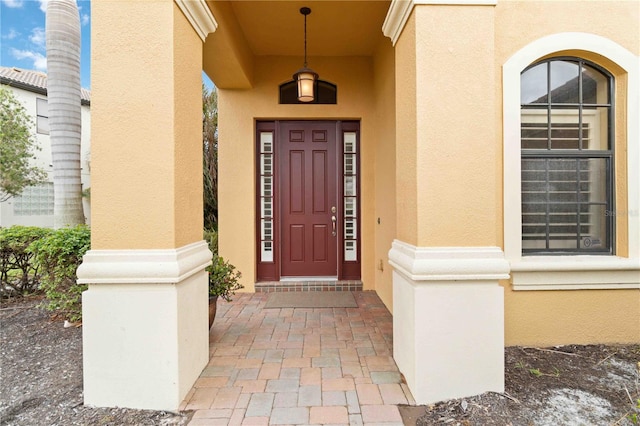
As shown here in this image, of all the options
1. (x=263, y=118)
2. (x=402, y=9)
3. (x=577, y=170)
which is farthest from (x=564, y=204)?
(x=263, y=118)

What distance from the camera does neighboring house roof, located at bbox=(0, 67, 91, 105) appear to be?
10312 millimetres

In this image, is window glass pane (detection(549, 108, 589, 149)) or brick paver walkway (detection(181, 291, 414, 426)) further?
window glass pane (detection(549, 108, 589, 149))

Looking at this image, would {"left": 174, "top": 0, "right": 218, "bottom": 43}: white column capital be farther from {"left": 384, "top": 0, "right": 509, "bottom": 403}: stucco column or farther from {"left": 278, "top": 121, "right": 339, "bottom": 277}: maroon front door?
{"left": 278, "top": 121, "right": 339, "bottom": 277}: maroon front door

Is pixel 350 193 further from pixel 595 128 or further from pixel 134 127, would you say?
pixel 134 127

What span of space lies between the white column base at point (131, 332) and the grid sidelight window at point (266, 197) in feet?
9.09

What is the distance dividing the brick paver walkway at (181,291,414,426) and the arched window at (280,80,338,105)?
3.05 meters

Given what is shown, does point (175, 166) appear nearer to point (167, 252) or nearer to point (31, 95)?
point (167, 252)

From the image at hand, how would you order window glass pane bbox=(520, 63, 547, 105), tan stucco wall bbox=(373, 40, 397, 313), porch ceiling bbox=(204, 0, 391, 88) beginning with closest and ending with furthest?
window glass pane bbox=(520, 63, 547, 105) < porch ceiling bbox=(204, 0, 391, 88) < tan stucco wall bbox=(373, 40, 397, 313)

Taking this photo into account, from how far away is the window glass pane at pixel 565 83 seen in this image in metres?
2.71

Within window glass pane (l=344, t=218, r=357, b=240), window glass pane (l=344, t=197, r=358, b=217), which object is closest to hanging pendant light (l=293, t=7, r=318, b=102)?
window glass pane (l=344, t=197, r=358, b=217)

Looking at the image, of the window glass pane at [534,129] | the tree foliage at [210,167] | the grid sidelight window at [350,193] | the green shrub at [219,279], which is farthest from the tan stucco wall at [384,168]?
the tree foliage at [210,167]

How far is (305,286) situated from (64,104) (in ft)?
13.7

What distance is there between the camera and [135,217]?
202cm

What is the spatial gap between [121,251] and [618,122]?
399 centimetres
